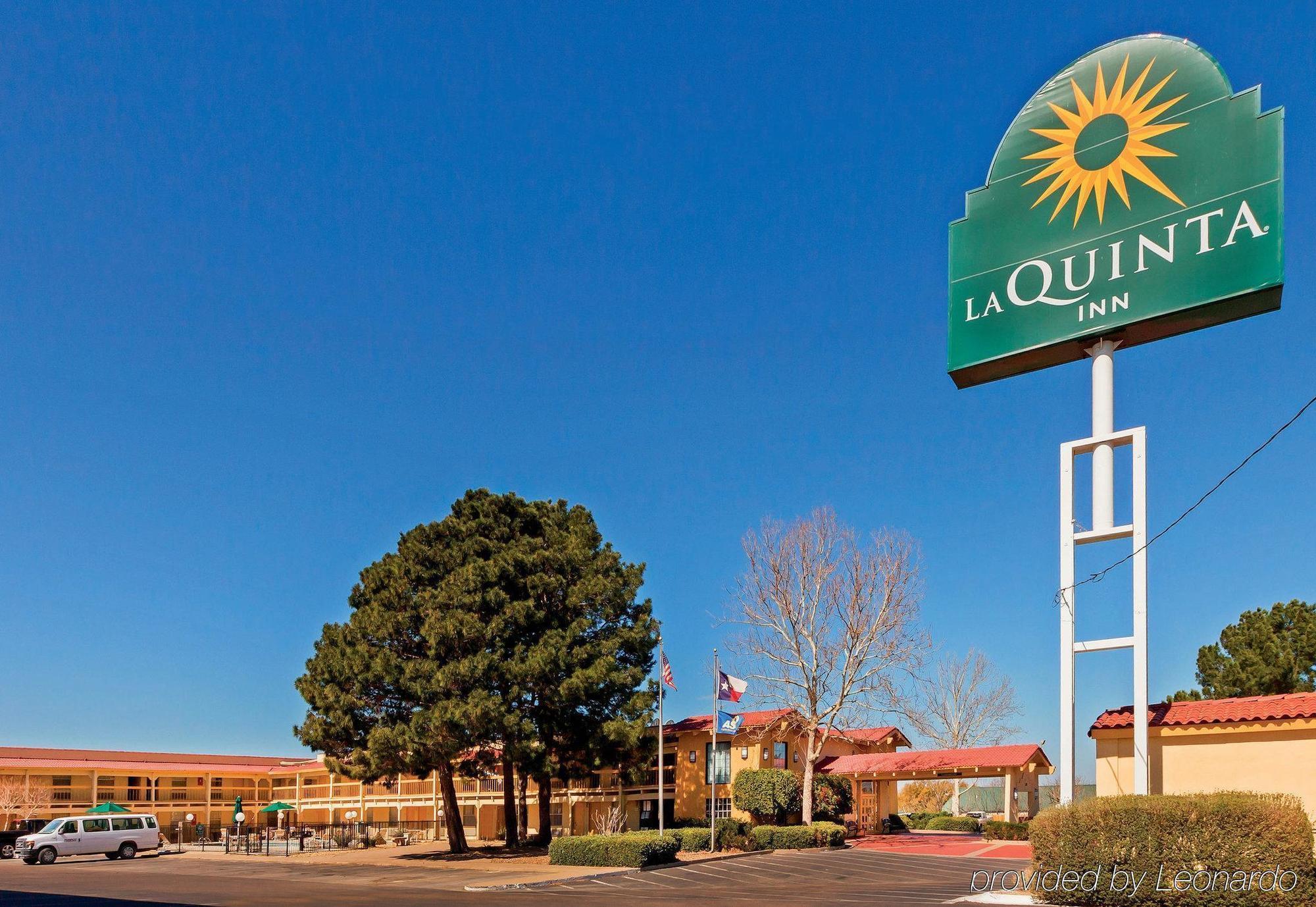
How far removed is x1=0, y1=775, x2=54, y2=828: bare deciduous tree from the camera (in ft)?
188

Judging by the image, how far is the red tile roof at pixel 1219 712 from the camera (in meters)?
22.0

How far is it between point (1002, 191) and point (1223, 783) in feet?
44.4

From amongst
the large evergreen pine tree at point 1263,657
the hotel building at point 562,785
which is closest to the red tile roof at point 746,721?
the hotel building at point 562,785

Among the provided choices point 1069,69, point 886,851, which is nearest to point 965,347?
point 1069,69

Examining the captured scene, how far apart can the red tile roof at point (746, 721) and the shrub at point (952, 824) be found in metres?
12.6

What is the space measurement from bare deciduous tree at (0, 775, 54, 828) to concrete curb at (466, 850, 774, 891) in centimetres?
4067

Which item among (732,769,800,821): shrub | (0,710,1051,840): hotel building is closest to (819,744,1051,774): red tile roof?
(0,710,1051,840): hotel building

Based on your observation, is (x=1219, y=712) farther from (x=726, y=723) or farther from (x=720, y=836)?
(x=720, y=836)

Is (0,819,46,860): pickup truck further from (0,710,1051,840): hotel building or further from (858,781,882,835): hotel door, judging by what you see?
(858,781,882,835): hotel door

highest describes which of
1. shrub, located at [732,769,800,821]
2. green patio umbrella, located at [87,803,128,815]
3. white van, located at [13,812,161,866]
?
shrub, located at [732,769,800,821]

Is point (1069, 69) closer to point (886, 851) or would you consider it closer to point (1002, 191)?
point (1002, 191)

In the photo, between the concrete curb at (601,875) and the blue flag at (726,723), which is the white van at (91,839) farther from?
the blue flag at (726,723)

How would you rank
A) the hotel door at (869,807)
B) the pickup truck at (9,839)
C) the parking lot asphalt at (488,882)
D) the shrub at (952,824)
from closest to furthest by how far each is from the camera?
the parking lot asphalt at (488,882) < the pickup truck at (9,839) < the hotel door at (869,807) < the shrub at (952,824)

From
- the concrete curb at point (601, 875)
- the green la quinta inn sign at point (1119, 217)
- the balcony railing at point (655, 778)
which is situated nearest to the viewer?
the green la quinta inn sign at point (1119, 217)
